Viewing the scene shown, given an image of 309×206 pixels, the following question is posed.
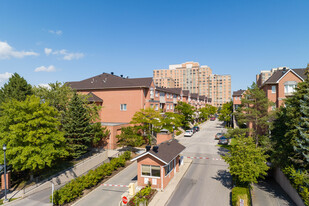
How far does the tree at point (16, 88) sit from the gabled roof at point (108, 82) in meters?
8.43

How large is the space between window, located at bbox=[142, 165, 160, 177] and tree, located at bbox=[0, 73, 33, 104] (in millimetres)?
25815

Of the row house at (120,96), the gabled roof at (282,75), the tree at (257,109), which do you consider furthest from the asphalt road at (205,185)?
the row house at (120,96)

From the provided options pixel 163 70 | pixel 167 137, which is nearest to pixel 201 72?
pixel 163 70

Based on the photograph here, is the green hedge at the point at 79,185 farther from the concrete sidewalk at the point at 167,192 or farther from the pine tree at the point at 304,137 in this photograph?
the pine tree at the point at 304,137

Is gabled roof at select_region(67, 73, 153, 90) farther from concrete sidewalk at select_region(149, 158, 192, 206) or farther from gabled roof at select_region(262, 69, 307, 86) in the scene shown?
gabled roof at select_region(262, 69, 307, 86)

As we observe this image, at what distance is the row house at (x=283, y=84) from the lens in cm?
3066

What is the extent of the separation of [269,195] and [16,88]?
3850 centimetres

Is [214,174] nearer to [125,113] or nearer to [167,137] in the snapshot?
[167,137]

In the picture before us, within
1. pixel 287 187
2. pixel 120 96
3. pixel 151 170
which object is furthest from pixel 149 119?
pixel 287 187

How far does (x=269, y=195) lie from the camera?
1794 cm

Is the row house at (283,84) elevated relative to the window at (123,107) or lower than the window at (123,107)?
elevated

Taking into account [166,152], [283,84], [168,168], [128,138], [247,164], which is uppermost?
[283,84]

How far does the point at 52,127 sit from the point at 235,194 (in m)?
19.4

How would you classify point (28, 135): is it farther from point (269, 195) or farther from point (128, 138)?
point (269, 195)
